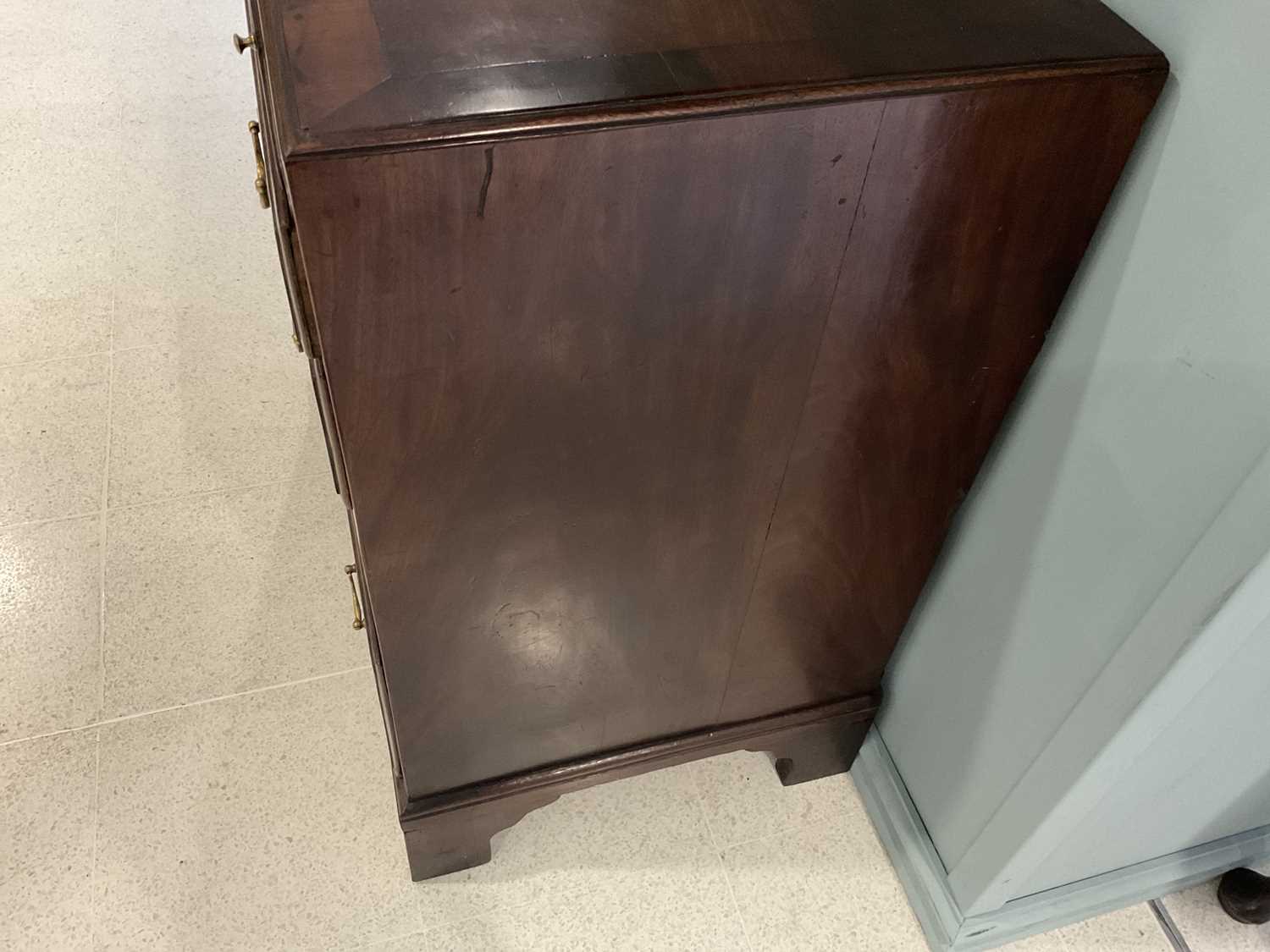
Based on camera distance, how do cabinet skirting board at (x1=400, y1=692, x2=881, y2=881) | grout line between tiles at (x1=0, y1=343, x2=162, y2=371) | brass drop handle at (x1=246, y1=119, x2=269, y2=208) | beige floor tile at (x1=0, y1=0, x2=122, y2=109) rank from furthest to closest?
beige floor tile at (x1=0, y1=0, x2=122, y2=109), grout line between tiles at (x1=0, y1=343, x2=162, y2=371), cabinet skirting board at (x1=400, y1=692, x2=881, y2=881), brass drop handle at (x1=246, y1=119, x2=269, y2=208)

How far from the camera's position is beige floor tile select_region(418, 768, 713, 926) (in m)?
1.17

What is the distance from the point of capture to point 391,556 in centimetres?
80

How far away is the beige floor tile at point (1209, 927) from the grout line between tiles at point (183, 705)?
42.0 inches

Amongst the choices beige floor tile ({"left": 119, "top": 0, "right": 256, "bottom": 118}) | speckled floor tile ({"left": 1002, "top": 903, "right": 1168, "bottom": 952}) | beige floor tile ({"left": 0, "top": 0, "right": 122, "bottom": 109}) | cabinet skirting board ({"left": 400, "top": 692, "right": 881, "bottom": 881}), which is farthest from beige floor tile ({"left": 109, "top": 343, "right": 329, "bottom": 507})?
speckled floor tile ({"left": 1002, "top": 903, "right": 1168, "bottom": 952})

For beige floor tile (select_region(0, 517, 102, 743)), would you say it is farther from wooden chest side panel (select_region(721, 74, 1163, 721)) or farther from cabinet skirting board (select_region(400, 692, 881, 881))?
wooden chest side panel (select_region(721, 74, 1163, 721))

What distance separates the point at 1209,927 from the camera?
3.95 ft

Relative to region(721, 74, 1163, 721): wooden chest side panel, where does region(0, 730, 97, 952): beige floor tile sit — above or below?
below

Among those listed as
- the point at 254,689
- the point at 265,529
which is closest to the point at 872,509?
the point at 254,689

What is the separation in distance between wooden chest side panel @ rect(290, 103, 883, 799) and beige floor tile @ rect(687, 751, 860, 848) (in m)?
0.35

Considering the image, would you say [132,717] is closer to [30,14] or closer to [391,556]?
[391,556]

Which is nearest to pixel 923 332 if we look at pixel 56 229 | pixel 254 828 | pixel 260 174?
pixel 260 174

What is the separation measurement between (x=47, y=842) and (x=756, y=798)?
33.4 inches

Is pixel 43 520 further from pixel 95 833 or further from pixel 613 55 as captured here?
pixel 613 55

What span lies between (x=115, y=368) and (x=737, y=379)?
1.37 metres
